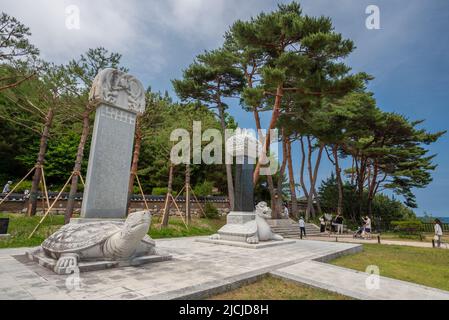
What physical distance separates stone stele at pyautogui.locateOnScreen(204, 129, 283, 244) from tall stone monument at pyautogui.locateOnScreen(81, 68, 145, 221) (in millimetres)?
4354

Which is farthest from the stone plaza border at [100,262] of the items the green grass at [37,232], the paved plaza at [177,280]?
the green grass at [37,232]

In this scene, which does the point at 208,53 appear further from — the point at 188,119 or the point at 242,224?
the point at 242,224

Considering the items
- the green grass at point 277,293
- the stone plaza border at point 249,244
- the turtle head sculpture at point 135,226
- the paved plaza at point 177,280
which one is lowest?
the stone plaza border at point 249,244

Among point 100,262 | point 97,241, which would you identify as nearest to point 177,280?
point 100,262

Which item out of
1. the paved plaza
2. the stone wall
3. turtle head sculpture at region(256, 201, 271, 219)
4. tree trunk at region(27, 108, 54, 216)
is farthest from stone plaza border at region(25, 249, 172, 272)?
the stone wall

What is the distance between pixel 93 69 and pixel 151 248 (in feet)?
29.8

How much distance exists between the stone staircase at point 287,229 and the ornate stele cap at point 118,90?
12.0 m

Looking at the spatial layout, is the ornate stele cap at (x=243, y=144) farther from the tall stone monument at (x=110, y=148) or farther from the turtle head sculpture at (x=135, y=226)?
the turtle head sculpture at (x=135, y=226)

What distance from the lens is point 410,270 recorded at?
584cm

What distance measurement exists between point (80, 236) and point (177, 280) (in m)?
1.97

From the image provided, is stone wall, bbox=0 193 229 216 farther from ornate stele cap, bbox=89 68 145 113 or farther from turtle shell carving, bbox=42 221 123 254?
ornate stele cap, bbox=89 68 145 113

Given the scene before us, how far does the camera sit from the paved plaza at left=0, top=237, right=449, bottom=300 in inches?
122

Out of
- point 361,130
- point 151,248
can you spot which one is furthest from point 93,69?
point 361,130

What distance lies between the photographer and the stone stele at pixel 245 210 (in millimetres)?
8359
